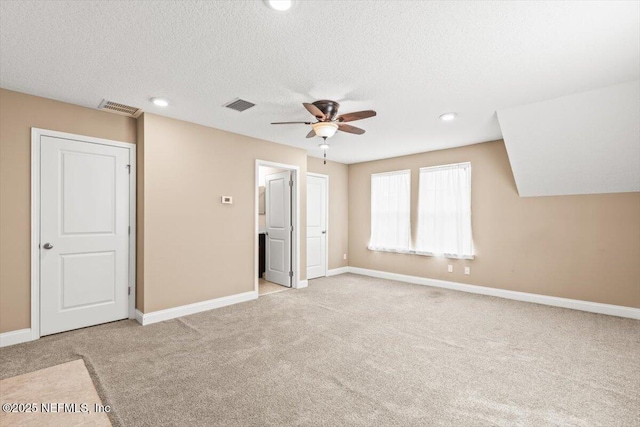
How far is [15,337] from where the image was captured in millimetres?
3035

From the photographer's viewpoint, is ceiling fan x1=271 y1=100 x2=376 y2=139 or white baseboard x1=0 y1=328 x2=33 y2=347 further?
ceiling fan x1=271 y1=100 x2=376 y2=139

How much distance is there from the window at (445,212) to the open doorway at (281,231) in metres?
2.41

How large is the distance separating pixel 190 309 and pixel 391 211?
4154mm

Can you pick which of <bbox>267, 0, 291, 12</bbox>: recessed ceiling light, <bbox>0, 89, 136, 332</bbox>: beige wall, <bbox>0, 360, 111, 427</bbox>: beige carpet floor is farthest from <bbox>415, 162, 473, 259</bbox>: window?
<bbox>0, 89, 136, 332</bbox>: beige wall

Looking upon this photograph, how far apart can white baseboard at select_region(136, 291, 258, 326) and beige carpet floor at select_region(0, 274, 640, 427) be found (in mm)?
144

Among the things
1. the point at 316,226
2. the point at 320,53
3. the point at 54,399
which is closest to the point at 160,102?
the point at 320,53

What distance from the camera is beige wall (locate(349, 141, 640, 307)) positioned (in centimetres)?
394

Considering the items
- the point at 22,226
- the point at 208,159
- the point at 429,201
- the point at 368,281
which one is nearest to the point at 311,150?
the point at 208,159

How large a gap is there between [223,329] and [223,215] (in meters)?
1.65

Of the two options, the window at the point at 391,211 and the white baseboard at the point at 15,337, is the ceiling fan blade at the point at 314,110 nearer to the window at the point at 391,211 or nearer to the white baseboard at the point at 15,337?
the window at the point at 391,211

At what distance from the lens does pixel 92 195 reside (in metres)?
3.56

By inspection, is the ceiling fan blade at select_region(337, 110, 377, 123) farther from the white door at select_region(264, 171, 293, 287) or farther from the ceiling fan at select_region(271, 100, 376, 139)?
the white door at select_region(264, 171, 293, 287)

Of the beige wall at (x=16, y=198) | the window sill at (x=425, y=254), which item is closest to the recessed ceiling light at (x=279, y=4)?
the beige wall at (x=16, y=198)

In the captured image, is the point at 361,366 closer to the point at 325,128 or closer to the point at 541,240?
the point at 325,128
